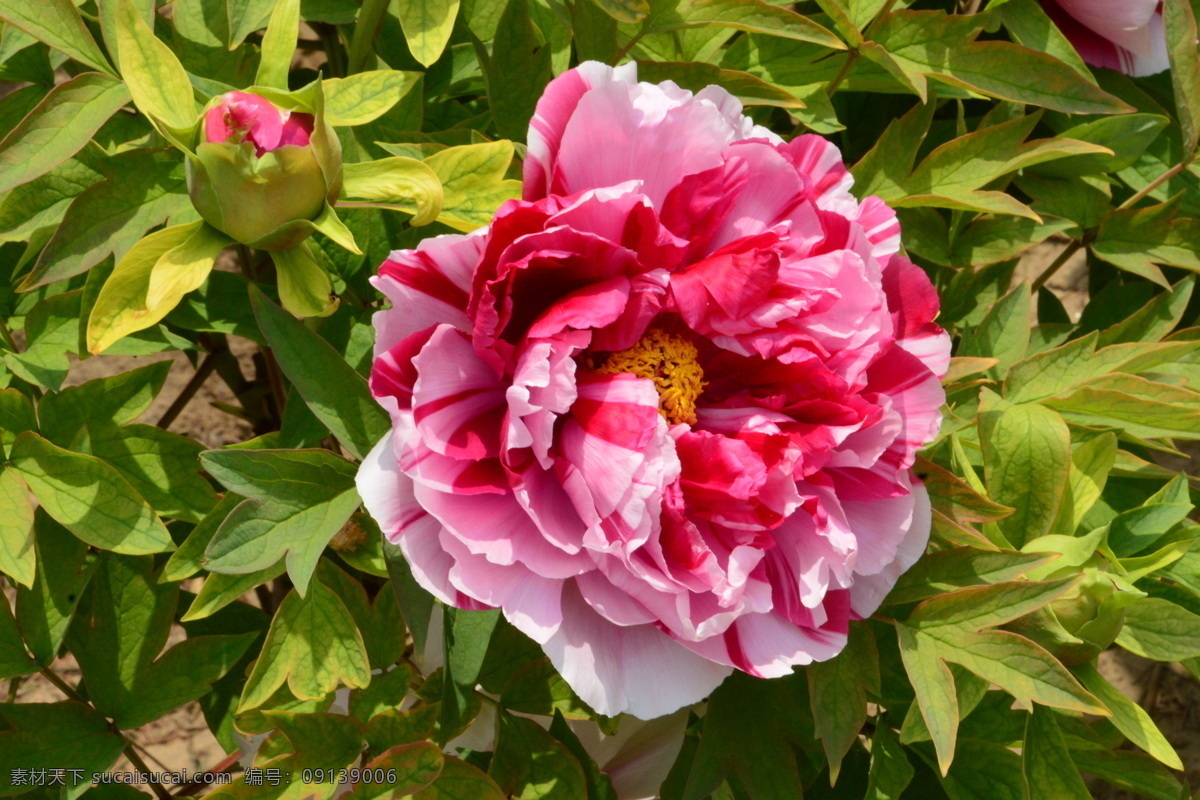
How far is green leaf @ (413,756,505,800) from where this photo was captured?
92 centimetres

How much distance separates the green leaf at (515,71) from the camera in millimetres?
911

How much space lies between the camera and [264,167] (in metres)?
0.69

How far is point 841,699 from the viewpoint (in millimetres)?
847

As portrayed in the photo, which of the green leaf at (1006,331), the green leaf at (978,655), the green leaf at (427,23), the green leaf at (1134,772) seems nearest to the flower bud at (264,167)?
the green leaf at (427,23)

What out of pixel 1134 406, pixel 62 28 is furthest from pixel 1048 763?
pixel 62 28

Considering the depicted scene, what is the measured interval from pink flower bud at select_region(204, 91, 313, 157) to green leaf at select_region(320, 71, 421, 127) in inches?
3.8

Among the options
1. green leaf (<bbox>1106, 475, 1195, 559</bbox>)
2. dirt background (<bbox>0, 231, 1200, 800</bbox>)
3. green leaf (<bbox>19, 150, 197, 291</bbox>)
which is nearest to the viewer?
green leaf (<bbox>19, 150, 197, 291</bbox>)

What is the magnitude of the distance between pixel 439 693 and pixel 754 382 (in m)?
0.41

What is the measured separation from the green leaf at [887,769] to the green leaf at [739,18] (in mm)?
595

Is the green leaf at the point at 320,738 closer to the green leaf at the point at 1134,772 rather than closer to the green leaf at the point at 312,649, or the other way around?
the green leaf at the point at 312,649

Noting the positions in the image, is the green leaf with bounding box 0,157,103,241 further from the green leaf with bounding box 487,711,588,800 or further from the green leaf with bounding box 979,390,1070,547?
the green leaf with bounding box 979,390,1070,547

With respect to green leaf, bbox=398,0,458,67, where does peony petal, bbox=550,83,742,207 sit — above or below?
below

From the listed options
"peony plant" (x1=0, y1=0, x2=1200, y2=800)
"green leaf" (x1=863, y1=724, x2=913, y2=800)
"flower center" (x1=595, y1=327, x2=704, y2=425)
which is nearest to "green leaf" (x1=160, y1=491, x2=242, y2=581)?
"peony plant" (x1=0, y1=0, x2=1200, y2=800)

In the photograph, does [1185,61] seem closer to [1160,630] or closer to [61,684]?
[1160,630]
